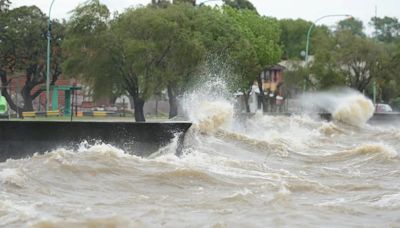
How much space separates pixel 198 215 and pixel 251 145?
1412 centimetres

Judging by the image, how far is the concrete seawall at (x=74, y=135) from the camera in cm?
1650

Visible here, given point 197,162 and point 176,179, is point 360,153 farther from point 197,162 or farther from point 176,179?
point 176,179

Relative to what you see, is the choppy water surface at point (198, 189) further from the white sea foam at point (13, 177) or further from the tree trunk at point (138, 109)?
the tree trunk at point (138, 109)

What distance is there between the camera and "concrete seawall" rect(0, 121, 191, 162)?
16.5 meters

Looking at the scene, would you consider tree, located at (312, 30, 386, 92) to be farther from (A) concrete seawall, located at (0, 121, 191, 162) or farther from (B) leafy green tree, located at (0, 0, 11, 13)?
(A) concrete seawall, located at (0, 121, 191, 162)

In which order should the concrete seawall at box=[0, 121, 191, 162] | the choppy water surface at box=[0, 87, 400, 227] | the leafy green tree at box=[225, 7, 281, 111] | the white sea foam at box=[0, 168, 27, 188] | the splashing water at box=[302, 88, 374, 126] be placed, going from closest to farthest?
the choppy water surface at box=[0, 87, 400, 227], the white sea foam at box=[0, 168, 27, 188], the concrete seawall at box=[0, 121, 191, 162], the splashing water at box=[302, 88, 374, 126], the leafy green tree at box=[225, 7, 281, 111]

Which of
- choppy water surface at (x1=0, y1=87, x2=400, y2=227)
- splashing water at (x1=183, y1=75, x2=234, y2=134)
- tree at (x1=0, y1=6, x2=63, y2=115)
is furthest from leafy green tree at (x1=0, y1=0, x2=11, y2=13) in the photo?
choppy water surface at (x1=0, y1=87, x2=400, y2=227)

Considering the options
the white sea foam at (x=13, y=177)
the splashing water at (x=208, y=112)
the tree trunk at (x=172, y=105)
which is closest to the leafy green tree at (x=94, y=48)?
the tree trunk at (x=172, y=105)

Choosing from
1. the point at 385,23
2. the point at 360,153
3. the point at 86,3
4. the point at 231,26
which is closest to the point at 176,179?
the point at 360,153

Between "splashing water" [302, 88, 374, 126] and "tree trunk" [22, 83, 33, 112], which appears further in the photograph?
"tree trunk" [22, 83, 33, 112]

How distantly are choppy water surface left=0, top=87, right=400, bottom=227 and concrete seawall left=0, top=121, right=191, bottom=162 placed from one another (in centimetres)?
33

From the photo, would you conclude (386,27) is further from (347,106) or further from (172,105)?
(172,105)

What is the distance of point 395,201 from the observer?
12586 mm

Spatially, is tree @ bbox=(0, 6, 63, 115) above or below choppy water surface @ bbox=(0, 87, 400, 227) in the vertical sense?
above
